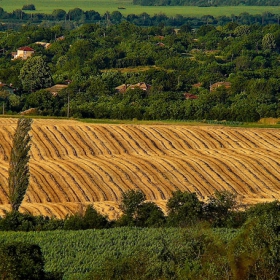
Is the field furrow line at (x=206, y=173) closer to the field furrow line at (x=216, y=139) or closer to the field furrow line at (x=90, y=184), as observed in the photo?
the field furrow line at (x=216, y=139)

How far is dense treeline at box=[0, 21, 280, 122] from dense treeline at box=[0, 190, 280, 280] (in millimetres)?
34719

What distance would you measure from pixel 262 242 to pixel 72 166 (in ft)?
90.1

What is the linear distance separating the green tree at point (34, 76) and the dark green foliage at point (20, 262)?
70.2 metres

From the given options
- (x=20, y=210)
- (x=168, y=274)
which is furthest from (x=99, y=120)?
(x=168, y=274)

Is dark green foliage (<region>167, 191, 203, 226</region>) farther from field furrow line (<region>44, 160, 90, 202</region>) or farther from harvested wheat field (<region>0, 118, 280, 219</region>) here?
field furrow line (<region>44, 160, 90, 202</region>)

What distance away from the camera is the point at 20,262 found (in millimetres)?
34375

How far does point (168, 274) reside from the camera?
33000 millimetres

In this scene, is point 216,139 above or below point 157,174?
below

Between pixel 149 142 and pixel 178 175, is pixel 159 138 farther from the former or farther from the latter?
pixel 178 175

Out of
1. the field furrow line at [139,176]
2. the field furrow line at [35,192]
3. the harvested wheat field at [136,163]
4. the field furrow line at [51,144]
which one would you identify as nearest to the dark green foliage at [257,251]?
the harvested wheat field at [136,163]

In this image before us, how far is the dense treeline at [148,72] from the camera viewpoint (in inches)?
3425

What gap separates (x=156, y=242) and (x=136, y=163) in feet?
63.0

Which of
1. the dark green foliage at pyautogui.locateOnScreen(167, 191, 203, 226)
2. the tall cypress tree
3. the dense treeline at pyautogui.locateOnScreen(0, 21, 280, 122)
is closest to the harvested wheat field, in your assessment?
the tall cypress tree

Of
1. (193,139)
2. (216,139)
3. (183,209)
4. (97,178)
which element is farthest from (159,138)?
(183,209)
